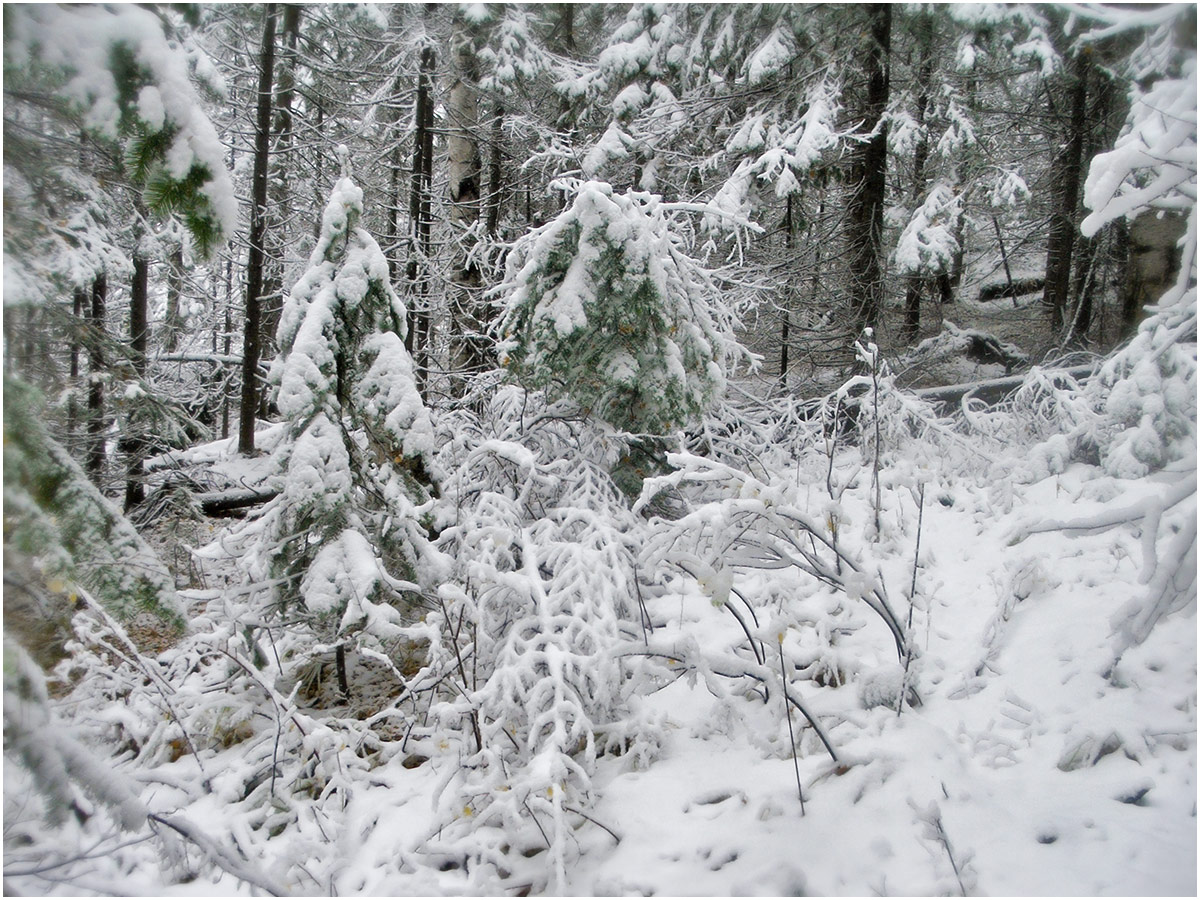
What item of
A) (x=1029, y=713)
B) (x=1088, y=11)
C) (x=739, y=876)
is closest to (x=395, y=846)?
(x=739, y=876)

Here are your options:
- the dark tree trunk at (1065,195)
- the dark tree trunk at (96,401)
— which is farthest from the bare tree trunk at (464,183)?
the dark tree trunk at (1065,195)

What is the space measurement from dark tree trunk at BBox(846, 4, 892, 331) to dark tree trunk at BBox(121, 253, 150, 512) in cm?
819

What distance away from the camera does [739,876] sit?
Result: 2.42 m

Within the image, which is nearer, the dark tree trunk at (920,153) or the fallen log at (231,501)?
the fallen log at (231,501)

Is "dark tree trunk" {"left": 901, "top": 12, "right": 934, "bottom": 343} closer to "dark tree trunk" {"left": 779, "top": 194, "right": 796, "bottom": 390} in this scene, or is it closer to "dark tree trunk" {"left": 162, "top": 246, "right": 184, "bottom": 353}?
"dark tree trunk" {"left": 779, "top": 194, "right": 796, "bottom": 390}

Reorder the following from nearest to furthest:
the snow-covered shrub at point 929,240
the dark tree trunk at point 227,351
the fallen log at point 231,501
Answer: the fallen log at point 231,501
the snow-covered shrub at point 929,240
the dark tree trunk at point 227,351

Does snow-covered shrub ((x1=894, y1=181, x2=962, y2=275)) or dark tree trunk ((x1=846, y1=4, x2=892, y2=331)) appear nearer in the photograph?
dark tree trunk ((x1=846, y1=4, x2=892, y2=331))

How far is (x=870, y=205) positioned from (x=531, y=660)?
807 cm

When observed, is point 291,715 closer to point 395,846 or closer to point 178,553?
point 395,846

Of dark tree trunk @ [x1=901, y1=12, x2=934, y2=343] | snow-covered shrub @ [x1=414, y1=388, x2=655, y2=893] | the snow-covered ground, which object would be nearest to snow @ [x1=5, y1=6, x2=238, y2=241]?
the snow-covered ground

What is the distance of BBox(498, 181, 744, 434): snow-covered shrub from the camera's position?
4332 millimetres

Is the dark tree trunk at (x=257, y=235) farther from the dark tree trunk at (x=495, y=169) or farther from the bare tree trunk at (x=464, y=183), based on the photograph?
the dark tree trunk at (x=495, y=169)

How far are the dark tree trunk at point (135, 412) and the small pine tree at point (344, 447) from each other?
2.91 ft

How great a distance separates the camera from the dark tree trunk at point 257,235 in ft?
26.0
